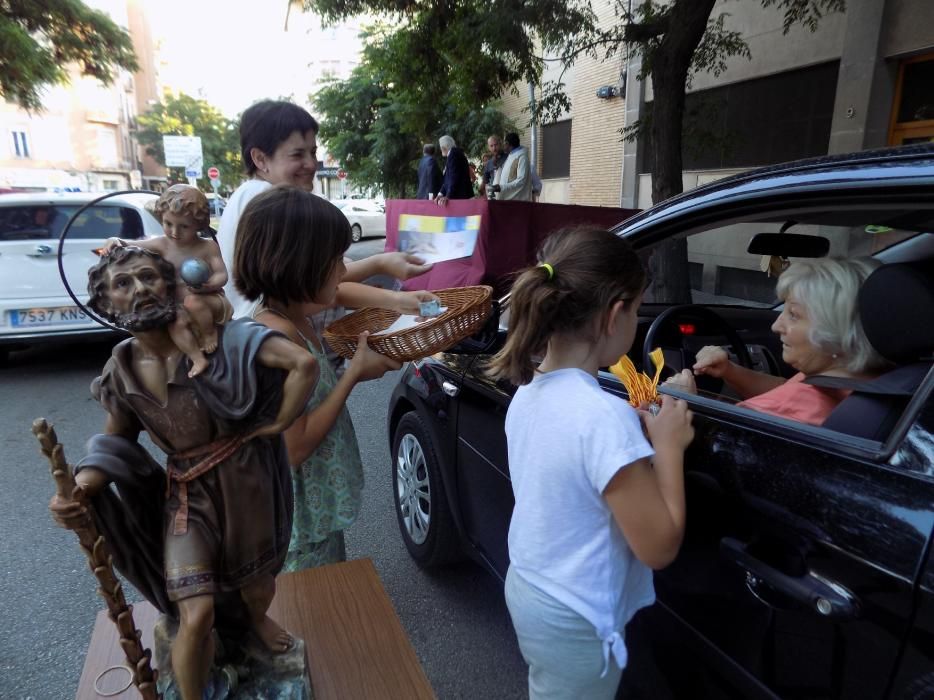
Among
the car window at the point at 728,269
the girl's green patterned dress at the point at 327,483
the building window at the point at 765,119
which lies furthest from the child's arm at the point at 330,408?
the car window at the point at 728,269

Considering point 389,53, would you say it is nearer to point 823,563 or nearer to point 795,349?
point 795,349

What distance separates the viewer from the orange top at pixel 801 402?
1.54 m

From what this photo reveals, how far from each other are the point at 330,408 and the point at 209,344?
1.70 ft

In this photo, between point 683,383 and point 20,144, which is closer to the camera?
point 683,383

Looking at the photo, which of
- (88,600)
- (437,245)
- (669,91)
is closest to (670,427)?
(437,245)

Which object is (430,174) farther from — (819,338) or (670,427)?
(670,427)

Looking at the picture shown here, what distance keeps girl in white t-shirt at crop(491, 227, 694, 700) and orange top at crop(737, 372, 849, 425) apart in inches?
19.4

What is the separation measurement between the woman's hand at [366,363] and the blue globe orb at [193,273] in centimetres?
52

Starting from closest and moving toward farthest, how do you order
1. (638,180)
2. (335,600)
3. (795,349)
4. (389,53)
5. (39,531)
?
1. (335,600)
2. (795,349)
3. (39,531)
4. (389,53)
5. (638,180)

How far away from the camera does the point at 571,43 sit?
716 centimetres

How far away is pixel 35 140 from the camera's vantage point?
122 ft

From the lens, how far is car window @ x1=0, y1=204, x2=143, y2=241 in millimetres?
5496

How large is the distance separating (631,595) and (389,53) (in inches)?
358

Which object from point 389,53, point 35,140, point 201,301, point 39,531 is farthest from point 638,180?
point 35,140
